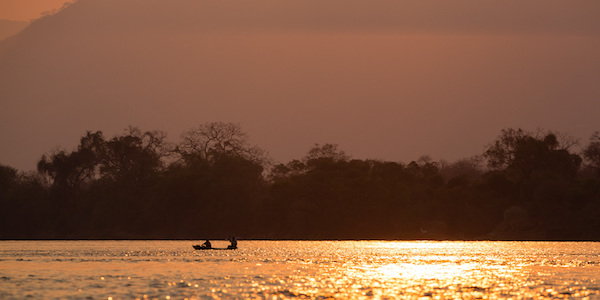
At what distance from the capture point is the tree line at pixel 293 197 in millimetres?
154000

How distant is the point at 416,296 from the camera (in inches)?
2035

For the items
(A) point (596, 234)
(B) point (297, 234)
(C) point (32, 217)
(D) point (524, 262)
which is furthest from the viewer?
(C) point (32, 217)

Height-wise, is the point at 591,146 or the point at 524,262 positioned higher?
the point at 591,146

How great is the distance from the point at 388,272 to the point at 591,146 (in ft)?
339

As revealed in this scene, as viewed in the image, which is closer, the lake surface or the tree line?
the lake surface

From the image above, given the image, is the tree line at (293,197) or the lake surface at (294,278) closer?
the lake surface at (294,278)

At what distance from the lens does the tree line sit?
15400cm

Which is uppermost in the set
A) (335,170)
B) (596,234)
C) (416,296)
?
(335,170)

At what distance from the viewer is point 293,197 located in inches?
6457

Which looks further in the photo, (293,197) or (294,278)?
(293,197)

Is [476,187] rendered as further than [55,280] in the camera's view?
Yes

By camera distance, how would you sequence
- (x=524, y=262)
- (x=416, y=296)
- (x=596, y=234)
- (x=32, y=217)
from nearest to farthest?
(x=416, y=296) < (x=524, y=262) < (x=596, y=234) < (x=32, y=217)

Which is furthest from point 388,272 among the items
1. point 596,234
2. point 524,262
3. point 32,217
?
point 32,217

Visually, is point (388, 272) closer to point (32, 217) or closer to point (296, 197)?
point (296, 197)
